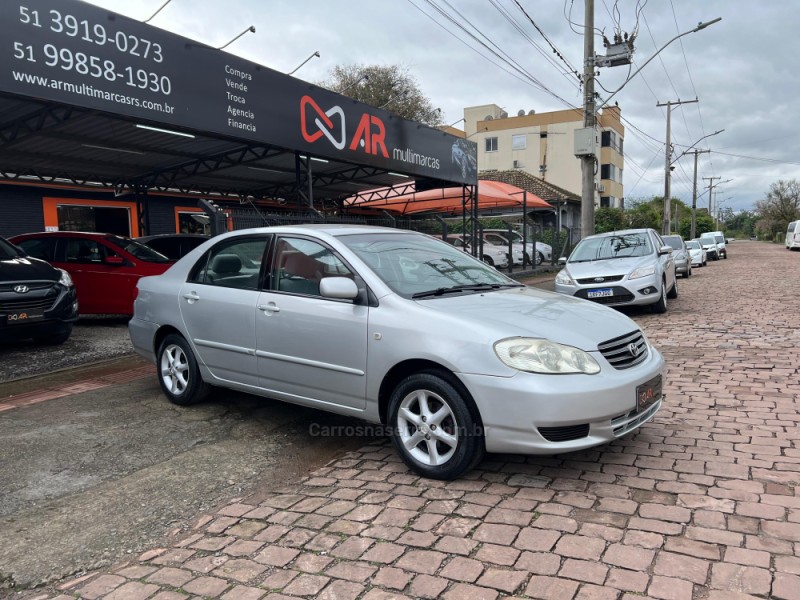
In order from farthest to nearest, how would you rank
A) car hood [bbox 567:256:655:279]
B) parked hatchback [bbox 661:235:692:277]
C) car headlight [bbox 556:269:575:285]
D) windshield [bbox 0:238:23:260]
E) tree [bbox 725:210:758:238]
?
tree [bbox 725:210:758:238] < parked hatchback [bbox 661:235:692:277] < car headlight [bbox 556:269:575:285] < car hood [bbox 567:256:655:279] < windshield [bbox 0:238:23:260]

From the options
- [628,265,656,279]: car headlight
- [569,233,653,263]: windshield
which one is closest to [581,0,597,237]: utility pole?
[569,233,653,263]: windshield

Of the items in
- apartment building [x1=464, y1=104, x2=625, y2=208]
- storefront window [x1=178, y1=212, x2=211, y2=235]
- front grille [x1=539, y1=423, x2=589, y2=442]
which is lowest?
front grille [x1=539, y1=423, x2=589, y2=442]

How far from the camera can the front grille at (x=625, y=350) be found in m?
3.55

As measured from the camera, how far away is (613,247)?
1080cm

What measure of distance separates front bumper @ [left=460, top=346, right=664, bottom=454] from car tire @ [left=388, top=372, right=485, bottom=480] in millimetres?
94

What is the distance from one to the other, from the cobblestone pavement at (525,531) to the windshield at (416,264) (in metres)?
1.21

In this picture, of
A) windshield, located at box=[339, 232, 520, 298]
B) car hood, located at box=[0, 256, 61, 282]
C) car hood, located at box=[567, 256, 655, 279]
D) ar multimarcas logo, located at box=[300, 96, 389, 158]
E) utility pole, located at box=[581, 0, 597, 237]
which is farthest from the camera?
utility pole, located at box=[581, 0, 597, 237]

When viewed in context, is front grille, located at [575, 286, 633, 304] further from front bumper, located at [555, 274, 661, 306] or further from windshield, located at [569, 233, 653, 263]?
windshield, located at [569, 233, 653, 263]

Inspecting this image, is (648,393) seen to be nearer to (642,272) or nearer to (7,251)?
(642,272)

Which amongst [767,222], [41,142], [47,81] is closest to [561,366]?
[47,81]

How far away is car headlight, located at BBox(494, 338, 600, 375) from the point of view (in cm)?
332

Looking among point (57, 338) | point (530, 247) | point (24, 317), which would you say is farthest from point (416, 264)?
point (530, 247)

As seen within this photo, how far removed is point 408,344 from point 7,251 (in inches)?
280

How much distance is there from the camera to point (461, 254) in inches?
200
